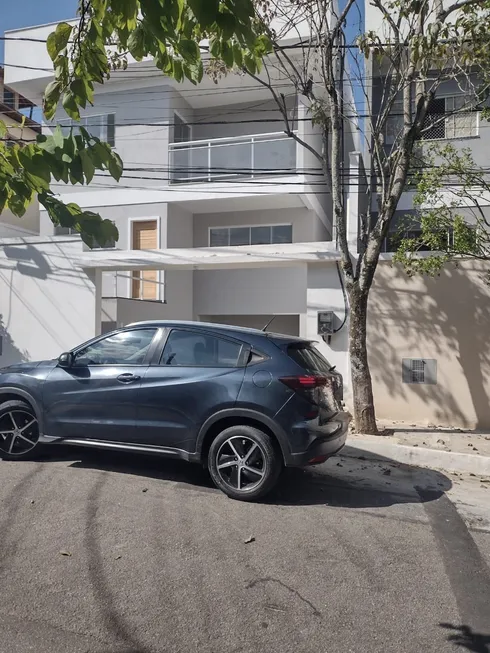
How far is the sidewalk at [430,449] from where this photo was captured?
22.7 ft

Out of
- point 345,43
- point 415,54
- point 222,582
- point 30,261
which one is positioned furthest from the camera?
point 30,261

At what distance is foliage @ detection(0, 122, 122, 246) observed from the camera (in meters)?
2.79

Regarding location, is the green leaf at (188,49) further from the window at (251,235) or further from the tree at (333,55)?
the window at (251,235)

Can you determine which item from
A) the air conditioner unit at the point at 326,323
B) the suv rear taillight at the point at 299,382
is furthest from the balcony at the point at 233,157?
the suv rear taillight at the point at 299,382

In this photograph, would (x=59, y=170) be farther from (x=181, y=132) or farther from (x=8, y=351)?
(x=181, y=132)

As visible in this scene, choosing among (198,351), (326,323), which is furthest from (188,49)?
(326,323)

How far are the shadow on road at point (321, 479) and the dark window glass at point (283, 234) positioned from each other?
10037 millimetres

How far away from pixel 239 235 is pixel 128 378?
1156 centimetres

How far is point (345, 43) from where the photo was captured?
9234 millimetres

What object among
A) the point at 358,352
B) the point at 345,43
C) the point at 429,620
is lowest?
the point at 429,620

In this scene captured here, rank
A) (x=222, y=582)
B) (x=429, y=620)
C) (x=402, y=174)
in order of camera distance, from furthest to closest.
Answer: (x=402, y=174) < (x=222, y=582) < (x=429, y=620)

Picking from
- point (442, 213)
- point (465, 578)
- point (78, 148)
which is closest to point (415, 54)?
point (442, 213)

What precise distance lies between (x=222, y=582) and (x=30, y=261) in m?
9.48

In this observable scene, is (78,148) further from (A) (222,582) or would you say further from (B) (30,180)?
(A) (222,582)
